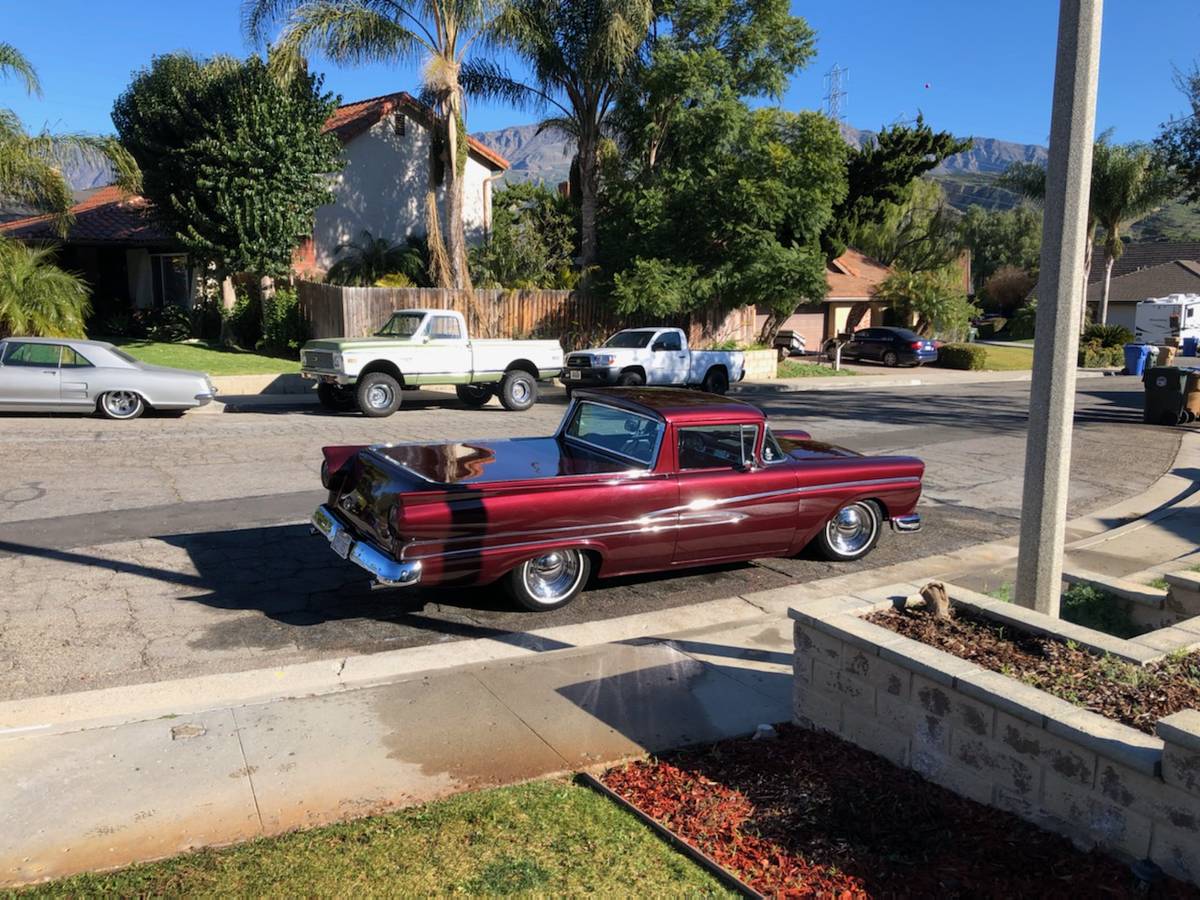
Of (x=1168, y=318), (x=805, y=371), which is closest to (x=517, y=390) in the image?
(x=805, y=371)

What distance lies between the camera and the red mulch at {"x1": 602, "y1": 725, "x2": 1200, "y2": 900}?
346 centimetres

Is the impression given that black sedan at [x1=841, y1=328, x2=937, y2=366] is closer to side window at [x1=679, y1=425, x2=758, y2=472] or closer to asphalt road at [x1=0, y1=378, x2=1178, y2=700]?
asphalt road at [x1=0, y1=378, x2=1178, y2=700]

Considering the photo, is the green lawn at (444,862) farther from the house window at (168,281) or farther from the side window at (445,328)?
the house window at (168,281)

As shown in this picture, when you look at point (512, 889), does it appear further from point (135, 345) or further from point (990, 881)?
point (135, 345)

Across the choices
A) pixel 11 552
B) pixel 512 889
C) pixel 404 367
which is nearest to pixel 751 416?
pixel 512 889

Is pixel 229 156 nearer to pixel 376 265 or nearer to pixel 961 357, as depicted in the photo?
pixel 376 265

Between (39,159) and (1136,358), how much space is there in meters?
32.9

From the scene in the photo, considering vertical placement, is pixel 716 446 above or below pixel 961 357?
below

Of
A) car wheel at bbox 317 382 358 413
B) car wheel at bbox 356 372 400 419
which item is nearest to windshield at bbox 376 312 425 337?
car wheel at bbox 356 372 400 419

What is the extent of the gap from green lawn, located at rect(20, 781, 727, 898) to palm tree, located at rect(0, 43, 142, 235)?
19396mm

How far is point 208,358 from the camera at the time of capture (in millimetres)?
21641

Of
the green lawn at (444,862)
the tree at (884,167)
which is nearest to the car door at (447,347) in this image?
the green lawn at (444,862)

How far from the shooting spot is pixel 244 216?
2145cm

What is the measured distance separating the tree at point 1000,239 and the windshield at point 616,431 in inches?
2774
